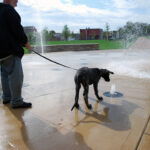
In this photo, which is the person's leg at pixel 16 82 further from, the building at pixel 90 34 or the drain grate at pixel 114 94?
the building at pixel 90 34

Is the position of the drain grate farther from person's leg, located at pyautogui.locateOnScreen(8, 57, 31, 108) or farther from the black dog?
person's leg, located at pyautogui.locateOnScreen(8, 57, 31, 108)

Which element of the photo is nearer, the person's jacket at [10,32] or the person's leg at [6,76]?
the person's jacket at [10,32]

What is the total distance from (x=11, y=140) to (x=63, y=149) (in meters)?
0.66

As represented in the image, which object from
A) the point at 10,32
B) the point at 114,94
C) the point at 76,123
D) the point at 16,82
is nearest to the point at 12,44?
the point at 10,32

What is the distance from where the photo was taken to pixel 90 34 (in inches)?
3098

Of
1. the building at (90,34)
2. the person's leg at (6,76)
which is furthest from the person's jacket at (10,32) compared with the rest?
the building at (90,34)

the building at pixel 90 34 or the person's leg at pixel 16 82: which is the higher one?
the building at pixel 90 34

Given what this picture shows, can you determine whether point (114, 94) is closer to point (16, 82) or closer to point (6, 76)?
point (16, 82)

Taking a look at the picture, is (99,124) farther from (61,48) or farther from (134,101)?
(61,48)

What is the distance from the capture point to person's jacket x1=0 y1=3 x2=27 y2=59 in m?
2.51

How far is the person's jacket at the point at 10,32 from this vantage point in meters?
2.51

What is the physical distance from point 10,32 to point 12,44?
0.63 feet

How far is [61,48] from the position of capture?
51.2 feet

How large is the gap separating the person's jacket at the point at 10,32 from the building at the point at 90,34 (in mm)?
75918
